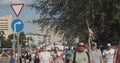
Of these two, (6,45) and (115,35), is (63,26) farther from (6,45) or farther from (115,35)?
(6,45)

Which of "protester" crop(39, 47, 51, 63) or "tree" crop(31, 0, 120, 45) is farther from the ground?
"tree" crop(31, 0, 120, 45)

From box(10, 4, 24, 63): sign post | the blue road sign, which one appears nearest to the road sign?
box(10, 4, 24, 63): sign post

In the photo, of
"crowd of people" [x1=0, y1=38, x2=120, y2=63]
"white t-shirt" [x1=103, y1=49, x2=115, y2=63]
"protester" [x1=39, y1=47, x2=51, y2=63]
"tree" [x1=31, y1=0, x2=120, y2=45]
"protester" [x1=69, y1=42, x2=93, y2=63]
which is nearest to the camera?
"crowd of people" [x1=0, y1=38, x2=120, y2=63]

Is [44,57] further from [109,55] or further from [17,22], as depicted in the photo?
[17,22]

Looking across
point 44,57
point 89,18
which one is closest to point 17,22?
point 44,57

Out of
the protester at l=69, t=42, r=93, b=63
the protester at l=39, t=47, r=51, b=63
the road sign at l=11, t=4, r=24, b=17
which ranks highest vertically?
the road sign at l=11, t=4, r=24, b=17

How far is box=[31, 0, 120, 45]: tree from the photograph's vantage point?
104 ft

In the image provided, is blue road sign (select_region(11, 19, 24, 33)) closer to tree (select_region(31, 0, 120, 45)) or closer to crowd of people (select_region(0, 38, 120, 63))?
crowd of people (select_region(0, 38, 120, 63))

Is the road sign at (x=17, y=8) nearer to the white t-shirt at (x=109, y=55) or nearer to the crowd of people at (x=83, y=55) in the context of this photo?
A: the crowd of people at (x=83, y=55)

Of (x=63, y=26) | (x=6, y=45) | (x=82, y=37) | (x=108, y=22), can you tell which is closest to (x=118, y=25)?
(x=108, y=22)

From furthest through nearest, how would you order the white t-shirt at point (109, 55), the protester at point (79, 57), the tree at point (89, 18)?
1. the tree at point (89, 18)
2. the white t-shirt at point (109, 55)
3. the protester at point (79, 57)

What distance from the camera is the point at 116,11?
31.7 m

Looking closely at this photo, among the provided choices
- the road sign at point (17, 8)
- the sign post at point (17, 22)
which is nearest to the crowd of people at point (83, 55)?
the sign post at point (17, 22)

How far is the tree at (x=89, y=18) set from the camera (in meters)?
31.6
